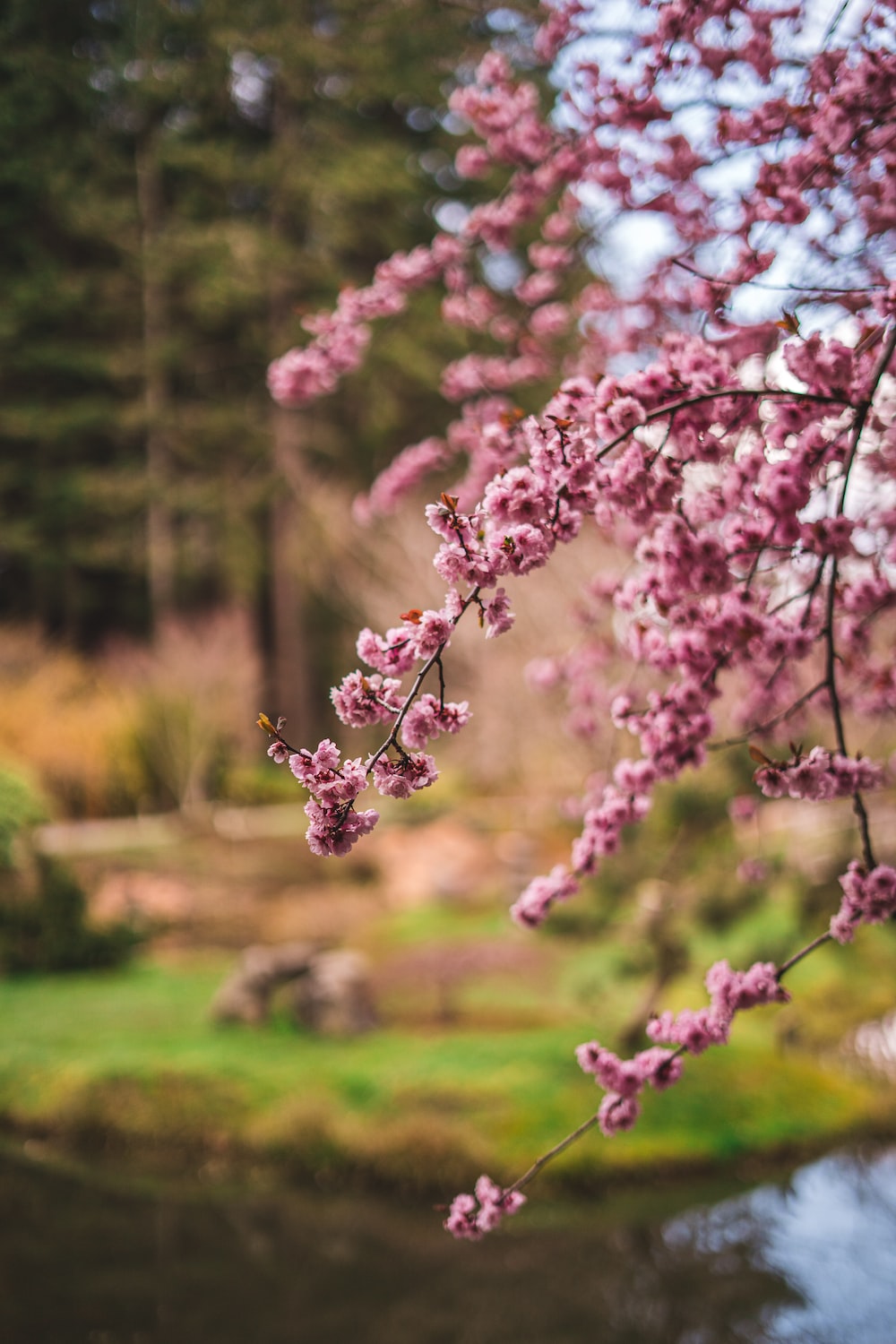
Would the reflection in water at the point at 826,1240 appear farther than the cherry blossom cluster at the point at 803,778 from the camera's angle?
Yes

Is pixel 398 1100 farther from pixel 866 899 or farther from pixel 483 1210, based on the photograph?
pixel 866 899

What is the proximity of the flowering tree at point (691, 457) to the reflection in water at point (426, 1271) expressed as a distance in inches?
83.0

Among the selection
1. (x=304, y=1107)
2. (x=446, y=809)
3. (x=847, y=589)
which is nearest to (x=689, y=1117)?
(x=304, y=1107)

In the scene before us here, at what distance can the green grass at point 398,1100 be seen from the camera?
477 centimetres

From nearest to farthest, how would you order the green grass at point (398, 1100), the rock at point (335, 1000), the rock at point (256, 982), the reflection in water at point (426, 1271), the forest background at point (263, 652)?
the reflection in water at point (426, 1271), the green grass at point (398, 1100), the forest background at point (263, 652), the rock at point (335, 1000), the rock at point (256, 982)

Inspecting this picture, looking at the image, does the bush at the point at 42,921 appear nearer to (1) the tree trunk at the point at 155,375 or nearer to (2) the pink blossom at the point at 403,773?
(2) the pink blossom at the point at 403,773

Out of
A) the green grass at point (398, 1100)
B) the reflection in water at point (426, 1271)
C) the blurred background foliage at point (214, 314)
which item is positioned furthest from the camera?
the blurred background foliage at point (214, 314)

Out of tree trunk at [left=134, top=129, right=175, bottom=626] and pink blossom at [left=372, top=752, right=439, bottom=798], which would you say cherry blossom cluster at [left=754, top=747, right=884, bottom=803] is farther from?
tree trunk at [left=134, top=129, right=175, bottom=626]

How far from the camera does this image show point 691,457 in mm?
1914

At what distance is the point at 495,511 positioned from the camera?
1.55m

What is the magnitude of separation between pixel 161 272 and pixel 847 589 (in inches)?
570

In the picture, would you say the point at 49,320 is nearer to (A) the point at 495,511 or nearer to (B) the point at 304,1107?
(B) the point at 304,1107

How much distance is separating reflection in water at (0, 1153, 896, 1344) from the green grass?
278mm

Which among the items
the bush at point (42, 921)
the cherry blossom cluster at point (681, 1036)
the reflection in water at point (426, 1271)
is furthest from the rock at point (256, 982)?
the cherry blossom cluster at point (681, 1036)
